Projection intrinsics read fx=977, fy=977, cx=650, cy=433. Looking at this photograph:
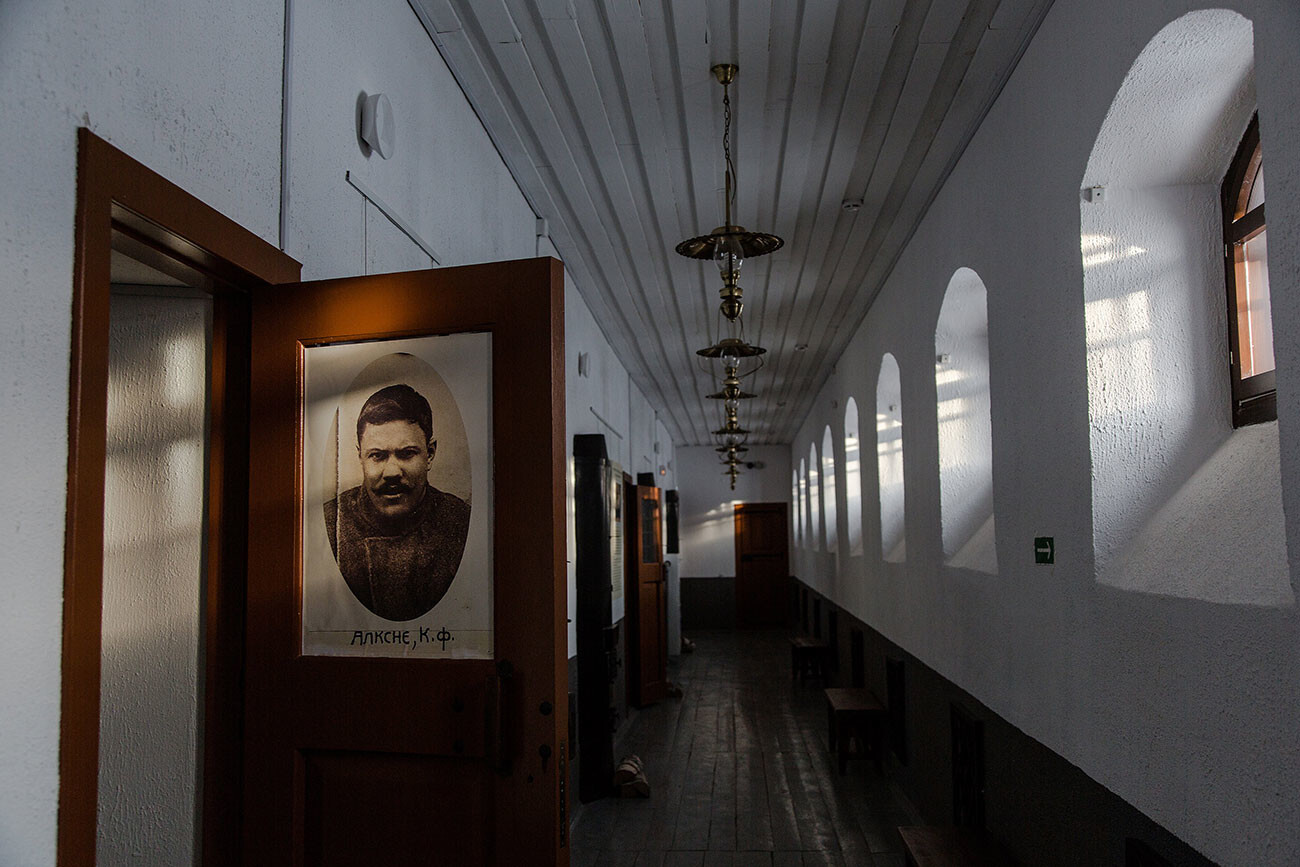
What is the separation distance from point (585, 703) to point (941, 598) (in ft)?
8.63

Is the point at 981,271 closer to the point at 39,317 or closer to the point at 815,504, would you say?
the point at 39,317

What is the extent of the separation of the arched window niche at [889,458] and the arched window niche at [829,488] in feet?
11.9

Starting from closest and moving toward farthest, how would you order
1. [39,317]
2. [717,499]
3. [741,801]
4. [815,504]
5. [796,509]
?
[39,317] → [741,801] → [815,504] → [796,509] → [717,499]

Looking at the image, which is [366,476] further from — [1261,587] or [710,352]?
[710,352]

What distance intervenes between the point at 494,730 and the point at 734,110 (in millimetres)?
3439

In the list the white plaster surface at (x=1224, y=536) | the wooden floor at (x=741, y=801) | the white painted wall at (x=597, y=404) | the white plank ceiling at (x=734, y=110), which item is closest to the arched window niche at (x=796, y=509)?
the white painted wall at (x=597, y=404)

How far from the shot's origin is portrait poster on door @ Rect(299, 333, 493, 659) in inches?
92.8

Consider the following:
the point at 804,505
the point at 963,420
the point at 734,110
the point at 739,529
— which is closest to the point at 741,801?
the point at 963,420

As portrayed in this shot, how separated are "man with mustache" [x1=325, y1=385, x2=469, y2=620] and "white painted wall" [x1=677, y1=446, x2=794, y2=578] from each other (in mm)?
18132

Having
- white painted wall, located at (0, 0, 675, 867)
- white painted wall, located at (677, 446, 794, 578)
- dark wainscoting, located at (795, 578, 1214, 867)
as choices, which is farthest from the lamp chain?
white painted wall, located at (677, 446, 794, 578)

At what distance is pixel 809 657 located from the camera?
1201 centimetres

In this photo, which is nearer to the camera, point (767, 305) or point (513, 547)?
point (513, 547)

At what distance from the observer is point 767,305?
28.4 ft

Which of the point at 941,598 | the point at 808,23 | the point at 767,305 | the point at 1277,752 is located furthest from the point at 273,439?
the point at 767,305
